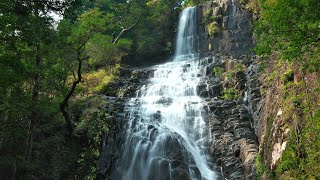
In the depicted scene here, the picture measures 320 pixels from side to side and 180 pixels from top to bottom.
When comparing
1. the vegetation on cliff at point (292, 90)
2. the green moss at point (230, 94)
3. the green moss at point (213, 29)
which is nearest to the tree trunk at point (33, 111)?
the vegetation on cliff at point (292, 90)

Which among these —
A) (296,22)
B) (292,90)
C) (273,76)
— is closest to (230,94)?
(273,76)

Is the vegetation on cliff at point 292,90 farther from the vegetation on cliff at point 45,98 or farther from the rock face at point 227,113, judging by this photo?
the vegetation on cliff at point 45,98

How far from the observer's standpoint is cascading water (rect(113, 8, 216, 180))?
15.3 metres

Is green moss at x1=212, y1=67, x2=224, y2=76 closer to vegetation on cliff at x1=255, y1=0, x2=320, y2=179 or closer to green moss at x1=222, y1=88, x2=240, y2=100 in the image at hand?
green moss at x1=222, y1=88, x2=240, y2=100

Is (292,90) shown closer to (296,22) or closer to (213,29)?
(296,22)

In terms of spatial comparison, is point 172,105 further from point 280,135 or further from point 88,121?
point 280,135

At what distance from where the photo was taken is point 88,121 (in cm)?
1773

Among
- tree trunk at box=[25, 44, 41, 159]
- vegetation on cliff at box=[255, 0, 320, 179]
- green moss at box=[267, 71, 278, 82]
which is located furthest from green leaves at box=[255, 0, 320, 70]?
tree trunk at box=[25, 44, 41, 159]

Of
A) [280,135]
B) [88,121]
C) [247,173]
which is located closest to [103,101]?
[88,121]

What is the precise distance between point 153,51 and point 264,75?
60.7 ft

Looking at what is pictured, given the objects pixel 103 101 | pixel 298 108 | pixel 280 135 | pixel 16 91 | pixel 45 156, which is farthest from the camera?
pixel 103 101

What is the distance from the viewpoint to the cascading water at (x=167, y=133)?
50.1 ft

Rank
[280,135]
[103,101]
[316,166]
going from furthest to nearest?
[103,101] → [280,135] → [316,166]

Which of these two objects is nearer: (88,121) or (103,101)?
(88,121)
